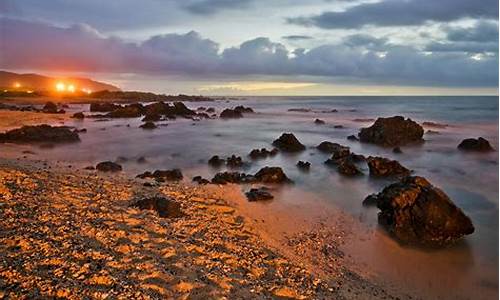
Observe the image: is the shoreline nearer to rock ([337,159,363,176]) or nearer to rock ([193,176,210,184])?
rock ([193,176,210,184])

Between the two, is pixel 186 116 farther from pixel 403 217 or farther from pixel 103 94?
pixel 103 94

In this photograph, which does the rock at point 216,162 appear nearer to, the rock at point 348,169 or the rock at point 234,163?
the rock at point 234,163

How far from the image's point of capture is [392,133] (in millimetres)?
27406

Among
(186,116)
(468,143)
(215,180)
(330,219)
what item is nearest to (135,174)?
(215,180)

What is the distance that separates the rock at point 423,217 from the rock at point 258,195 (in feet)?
11.2

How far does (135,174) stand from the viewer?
51.5 ft

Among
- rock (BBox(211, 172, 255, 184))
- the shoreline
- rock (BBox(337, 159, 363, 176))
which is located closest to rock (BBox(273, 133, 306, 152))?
rock (BBox(337, 159, 363, 176))

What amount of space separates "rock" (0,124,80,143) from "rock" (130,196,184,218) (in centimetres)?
1482

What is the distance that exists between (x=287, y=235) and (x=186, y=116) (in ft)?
126

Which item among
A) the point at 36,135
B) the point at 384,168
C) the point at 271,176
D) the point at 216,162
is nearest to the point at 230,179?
the point at 271,176

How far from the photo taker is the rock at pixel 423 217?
964cm

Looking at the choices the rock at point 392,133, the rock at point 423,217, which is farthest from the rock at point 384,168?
the rock at point 392,133

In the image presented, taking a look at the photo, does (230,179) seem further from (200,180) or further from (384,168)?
(384,168)

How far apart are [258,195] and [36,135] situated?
15340 mm
